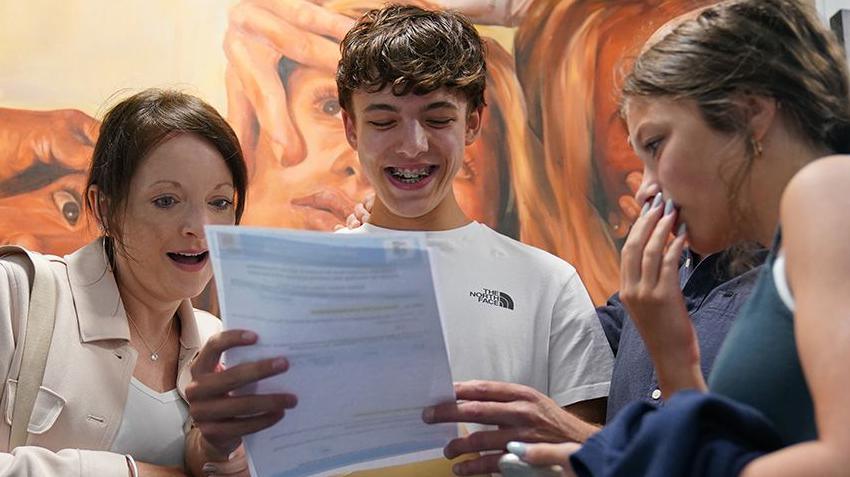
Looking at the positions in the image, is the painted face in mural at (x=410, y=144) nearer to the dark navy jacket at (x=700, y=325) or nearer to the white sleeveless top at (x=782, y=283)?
the dark navy jacket at (x=700, y=325)

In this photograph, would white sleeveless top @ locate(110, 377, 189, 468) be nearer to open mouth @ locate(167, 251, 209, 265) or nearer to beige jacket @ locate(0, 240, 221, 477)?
beige jacket @ locate(0, 240, 221, 477)

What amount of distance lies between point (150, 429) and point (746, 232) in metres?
1.17

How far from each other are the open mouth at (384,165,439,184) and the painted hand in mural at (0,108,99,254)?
3.71ft

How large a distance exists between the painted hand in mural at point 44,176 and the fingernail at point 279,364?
5.02ft

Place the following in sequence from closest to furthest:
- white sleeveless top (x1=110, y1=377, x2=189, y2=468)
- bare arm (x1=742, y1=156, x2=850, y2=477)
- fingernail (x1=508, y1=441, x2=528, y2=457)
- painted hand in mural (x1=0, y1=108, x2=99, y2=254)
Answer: bare arm (x1=742, y1=156, x2=850, y2=477) → fingernail (x1=508, y1=441, x2=528, y2=457) → white sleeveless top (x1=110, y1=377, x2=189, y2=468) → painted hand in mural (x1=0, y1=108, x2=99, y2=254)

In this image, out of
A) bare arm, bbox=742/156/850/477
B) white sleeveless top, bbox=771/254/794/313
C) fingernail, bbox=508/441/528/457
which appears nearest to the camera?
bare arm, bbox=742/156/850/477

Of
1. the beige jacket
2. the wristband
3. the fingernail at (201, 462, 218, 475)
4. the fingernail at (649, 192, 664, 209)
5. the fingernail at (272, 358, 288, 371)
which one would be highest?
the fingernail at (649, 192, 664, 209)

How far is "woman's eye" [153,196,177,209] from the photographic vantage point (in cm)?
192

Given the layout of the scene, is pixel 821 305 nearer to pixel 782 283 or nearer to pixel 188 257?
pixel 782 283

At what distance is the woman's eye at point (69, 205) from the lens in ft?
8.68

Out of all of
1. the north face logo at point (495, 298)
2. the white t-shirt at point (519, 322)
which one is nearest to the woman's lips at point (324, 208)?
the white t-shirt at point (519, 322)

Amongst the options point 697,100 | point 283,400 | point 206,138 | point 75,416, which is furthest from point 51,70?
point 697,100

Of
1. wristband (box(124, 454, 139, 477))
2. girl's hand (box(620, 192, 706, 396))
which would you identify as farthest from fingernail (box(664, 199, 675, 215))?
wristband (box(124, 454, 139, 477))

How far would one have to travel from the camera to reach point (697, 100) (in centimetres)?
122
